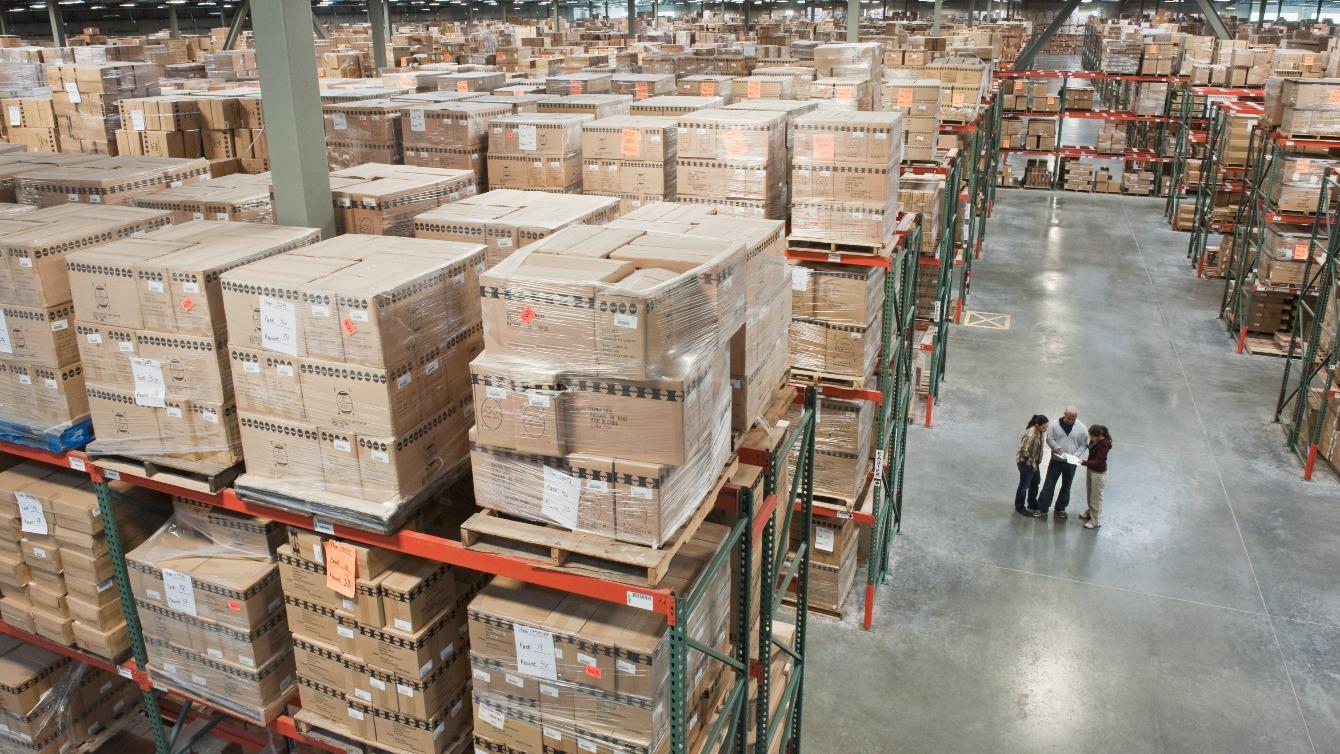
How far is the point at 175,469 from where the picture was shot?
455cm

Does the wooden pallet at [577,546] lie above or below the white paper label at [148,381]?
below

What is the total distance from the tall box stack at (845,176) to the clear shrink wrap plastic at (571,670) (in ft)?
11.5

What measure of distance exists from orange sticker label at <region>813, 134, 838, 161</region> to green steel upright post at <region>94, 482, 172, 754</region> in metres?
4.98

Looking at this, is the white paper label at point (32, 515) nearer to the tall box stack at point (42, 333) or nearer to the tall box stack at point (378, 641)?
the tall box stack at point (42, 333)

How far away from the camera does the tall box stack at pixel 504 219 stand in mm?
5047

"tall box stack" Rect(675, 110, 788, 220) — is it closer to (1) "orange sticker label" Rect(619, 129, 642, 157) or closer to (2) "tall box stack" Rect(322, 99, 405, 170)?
(1) "orange sticker label" Rect(619, 129, 642, 157)

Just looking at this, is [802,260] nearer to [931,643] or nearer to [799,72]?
[931,643]

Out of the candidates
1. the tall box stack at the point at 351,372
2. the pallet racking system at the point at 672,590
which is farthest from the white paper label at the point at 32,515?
the tall box stack at the point at 351,372

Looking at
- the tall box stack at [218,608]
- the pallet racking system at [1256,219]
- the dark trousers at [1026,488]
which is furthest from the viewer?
the pallet racking system at [1256,219]

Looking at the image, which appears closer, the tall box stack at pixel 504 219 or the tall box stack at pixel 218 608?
the tall box stack at pixel 218 608

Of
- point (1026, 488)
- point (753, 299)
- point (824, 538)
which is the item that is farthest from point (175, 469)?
point (1026, 488)

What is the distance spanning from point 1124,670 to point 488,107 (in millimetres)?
6679

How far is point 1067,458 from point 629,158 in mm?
5205

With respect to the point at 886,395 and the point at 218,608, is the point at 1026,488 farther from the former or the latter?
the point at 218,608
